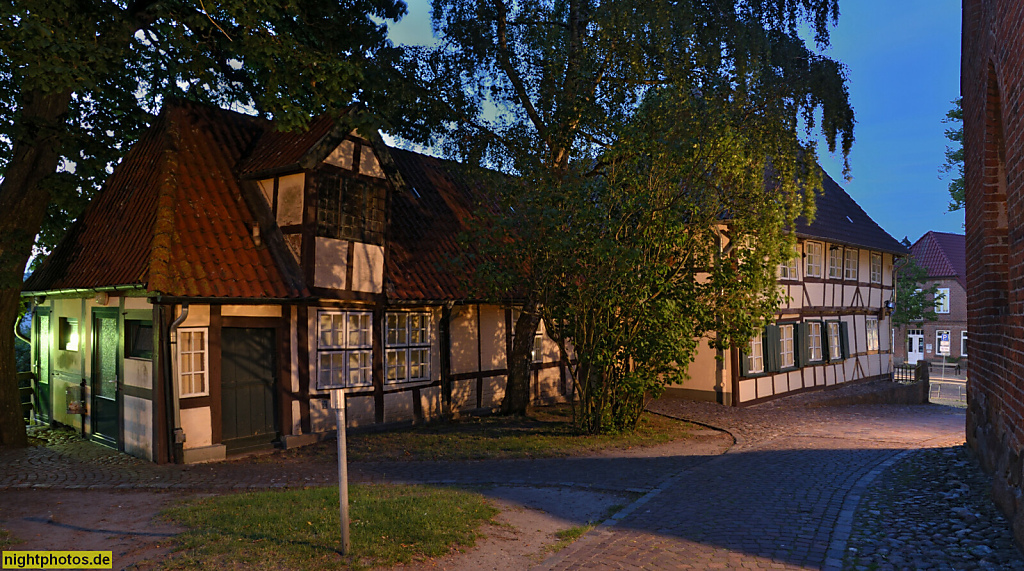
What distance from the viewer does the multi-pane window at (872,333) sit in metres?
23.5

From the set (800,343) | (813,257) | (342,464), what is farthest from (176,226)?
(813,257)

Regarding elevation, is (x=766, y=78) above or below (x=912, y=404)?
above

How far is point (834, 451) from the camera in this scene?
10633mm

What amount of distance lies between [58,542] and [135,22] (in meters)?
8.39

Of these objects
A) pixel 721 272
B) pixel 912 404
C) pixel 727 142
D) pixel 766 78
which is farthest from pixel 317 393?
pixel 912 404

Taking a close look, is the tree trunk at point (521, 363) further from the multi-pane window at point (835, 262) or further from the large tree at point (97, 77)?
the multi-pane window at point (835, 262)

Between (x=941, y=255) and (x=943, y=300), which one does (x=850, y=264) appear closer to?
(x=943, y=300)

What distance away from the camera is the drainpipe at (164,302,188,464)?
31.9 feet

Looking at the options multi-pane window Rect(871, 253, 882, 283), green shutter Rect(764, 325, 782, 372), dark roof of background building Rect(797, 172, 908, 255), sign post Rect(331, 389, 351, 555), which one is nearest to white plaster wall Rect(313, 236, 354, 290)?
sign post Rect(331, 389, 351, 555)

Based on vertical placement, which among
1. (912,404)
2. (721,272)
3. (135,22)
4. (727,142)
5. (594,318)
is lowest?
(912,404)

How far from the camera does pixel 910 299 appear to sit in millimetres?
37594

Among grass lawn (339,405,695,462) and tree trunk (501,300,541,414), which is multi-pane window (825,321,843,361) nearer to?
grass lawn (339,405,695,462)

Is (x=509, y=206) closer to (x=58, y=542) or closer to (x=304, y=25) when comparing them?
(x=304, y=25)

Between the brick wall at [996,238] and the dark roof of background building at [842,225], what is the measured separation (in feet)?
32.3
